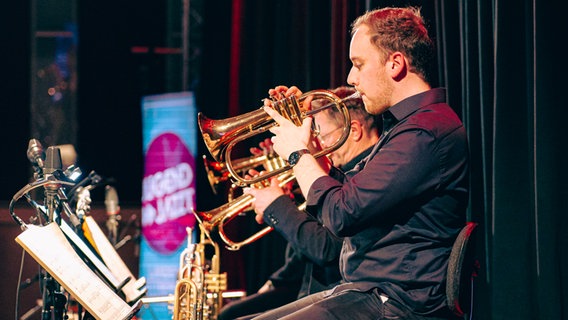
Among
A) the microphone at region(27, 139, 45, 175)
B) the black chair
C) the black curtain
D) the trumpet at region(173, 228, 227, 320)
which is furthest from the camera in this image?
the trumpet at region(173, 228, 227, 320)

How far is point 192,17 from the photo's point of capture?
7.76m

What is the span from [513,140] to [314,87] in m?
2.07

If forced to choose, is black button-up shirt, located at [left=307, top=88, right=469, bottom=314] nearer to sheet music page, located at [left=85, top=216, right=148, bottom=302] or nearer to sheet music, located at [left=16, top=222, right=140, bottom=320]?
sheet music, located at [left=16, top=222, right=140, bottom=320]

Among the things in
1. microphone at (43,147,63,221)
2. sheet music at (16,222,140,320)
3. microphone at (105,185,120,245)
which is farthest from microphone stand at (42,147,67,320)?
microphone at (105,185,120,245)

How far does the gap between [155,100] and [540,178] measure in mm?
4984

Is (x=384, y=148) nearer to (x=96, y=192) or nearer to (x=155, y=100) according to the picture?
(x=155, y=100)

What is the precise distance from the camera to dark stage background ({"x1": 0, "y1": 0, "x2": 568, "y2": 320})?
8.88 feet

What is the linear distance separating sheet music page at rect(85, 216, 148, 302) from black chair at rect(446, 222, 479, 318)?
144 centimetres

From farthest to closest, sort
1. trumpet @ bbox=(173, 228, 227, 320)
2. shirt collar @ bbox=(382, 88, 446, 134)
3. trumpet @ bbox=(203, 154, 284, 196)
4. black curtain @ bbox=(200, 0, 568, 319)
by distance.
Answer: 1. trumpet @ bbox=(203, 154, 284, 196)
2. trumpet @ bbox=(173, 228, 227, 320)
3. black curtain @ bbox=(200, 0, 568, 319)
4. shirt collar @ bbox=(382, 88, 446, 134)

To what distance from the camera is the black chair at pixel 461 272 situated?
2.13 meters

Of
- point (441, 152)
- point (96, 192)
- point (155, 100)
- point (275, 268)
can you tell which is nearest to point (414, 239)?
point (441, 152)

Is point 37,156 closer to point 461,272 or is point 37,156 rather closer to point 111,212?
point 461,272

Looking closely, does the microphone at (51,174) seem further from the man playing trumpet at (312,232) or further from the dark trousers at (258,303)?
the dark trousers at (258,303)

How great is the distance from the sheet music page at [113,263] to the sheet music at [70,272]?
0.49 m
